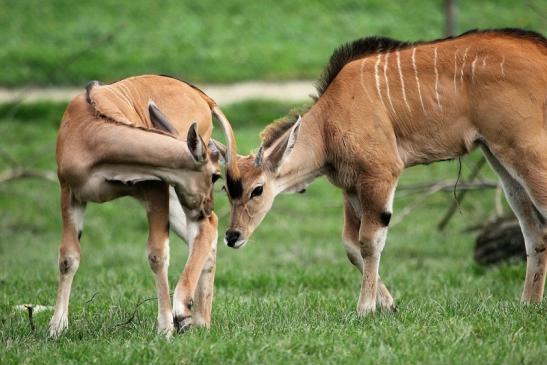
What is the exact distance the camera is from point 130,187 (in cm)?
669

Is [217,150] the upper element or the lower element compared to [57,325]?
upper

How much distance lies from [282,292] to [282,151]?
1.91m

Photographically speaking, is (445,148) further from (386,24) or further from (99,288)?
(386,24)

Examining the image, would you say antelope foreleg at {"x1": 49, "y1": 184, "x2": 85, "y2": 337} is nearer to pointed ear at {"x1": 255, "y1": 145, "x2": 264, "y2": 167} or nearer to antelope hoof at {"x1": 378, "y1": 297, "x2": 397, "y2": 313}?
pointed ear at {"x1": 255, "y1": 145, "x2": 264, "y2": 167}

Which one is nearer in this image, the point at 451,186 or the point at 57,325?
the point at 57,325

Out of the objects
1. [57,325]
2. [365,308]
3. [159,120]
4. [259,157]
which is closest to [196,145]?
[159,120]

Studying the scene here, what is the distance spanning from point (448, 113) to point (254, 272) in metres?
3.48

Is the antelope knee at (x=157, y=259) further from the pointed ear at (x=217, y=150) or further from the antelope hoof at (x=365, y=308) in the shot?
the antelope hoof at (x=365, y=308)

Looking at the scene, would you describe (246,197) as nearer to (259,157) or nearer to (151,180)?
(259,157)

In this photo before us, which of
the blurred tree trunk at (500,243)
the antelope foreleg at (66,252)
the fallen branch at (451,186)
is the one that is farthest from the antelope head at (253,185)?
the fallen branch at (451,186)

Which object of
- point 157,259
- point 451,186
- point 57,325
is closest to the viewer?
point 157,259

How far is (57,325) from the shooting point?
22.4ft

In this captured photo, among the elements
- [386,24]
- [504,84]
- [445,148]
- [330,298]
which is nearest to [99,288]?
[330,298]

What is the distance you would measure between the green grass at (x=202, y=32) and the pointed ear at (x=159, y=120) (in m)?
14.0
